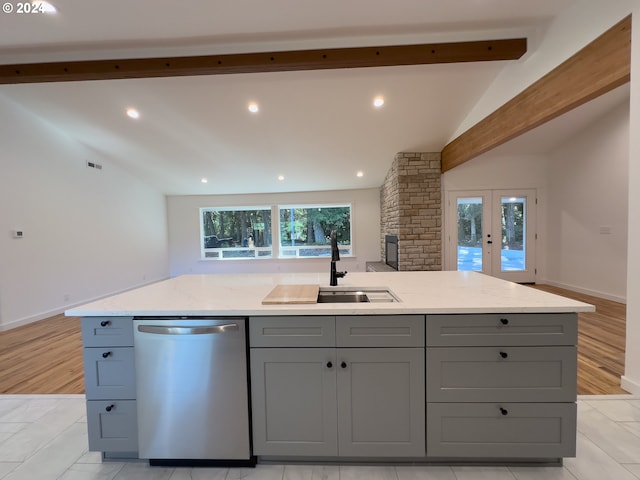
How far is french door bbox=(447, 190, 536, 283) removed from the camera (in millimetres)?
5449

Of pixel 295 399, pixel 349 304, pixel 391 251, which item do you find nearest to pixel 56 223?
pixel 295 399

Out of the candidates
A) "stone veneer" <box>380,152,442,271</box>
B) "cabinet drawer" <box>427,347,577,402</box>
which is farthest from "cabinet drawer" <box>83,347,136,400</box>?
"stone veneer" <box>380,152,442,271</box>

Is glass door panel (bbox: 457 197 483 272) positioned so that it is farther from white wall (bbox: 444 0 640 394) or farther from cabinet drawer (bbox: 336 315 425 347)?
cabinet drawer (bbox: 336 315 425 347)

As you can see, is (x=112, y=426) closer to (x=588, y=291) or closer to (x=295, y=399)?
(x=295, y=399)

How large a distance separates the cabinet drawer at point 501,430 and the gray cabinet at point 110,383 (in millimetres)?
1576

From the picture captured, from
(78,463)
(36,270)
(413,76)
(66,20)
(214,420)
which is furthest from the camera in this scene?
(36,270)

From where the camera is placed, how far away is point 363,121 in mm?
4047

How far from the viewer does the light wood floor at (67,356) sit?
2262mm

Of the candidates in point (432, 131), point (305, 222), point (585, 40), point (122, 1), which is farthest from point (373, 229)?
point (122, 1)

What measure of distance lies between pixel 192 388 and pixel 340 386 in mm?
764

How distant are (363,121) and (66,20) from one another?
3.30 meters

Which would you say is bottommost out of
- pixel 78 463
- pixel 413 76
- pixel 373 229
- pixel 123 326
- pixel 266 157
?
pixel 78 463

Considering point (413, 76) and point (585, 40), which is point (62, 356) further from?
point (585, 40)

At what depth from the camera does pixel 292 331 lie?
1.39 m
